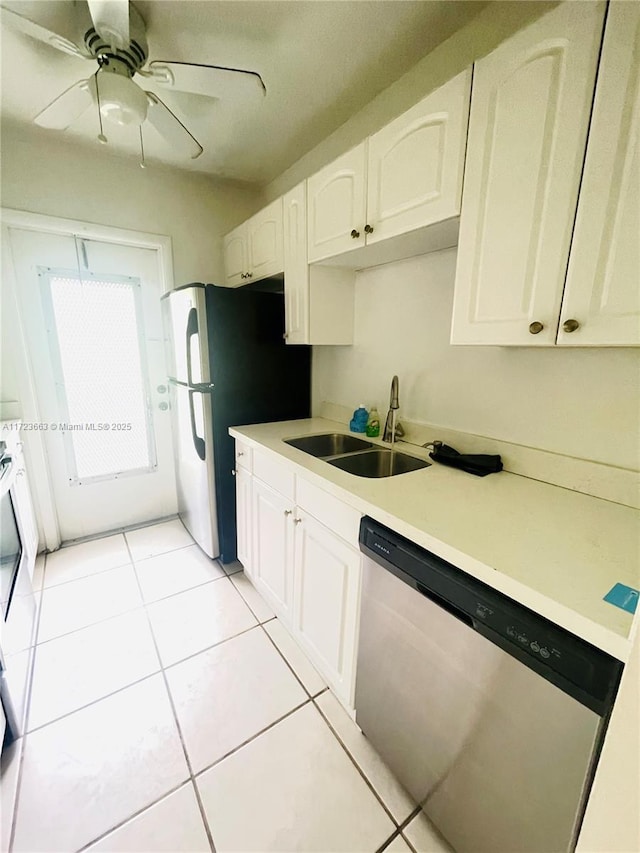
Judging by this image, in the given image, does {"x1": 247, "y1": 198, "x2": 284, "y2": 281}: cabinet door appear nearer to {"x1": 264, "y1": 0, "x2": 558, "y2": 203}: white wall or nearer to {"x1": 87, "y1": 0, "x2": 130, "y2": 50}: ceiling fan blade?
{"x1": 264, "y1": 0, "x2": 558, "y2": 203}: white wall

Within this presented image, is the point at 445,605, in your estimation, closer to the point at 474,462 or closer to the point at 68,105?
the point at 474,462

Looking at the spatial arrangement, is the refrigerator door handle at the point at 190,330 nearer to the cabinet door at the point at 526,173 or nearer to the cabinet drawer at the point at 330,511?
the cabinet drawer at the point at 330,511

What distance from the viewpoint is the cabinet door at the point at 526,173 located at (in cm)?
83

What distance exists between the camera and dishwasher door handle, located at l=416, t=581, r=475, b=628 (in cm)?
82

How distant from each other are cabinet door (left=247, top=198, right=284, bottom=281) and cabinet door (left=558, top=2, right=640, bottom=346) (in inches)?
56.3

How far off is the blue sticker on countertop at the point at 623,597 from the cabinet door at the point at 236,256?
7.70 feet

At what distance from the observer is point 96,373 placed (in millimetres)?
2395

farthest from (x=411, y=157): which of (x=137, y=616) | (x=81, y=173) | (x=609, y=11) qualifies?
(x=137, y=616)

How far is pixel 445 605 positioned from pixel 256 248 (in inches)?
84.2

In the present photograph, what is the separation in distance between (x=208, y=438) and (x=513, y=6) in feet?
7.15

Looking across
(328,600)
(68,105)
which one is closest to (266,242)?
(68,105)

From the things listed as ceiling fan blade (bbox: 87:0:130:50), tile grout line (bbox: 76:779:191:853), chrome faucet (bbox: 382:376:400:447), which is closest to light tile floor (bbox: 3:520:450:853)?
tile grout line (bbox: 76:779:191:853)

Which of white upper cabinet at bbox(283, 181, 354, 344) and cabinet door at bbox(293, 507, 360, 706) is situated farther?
white upper cabinet at bbox(283, 181, 354, 344)

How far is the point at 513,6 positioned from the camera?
118 centimetres
